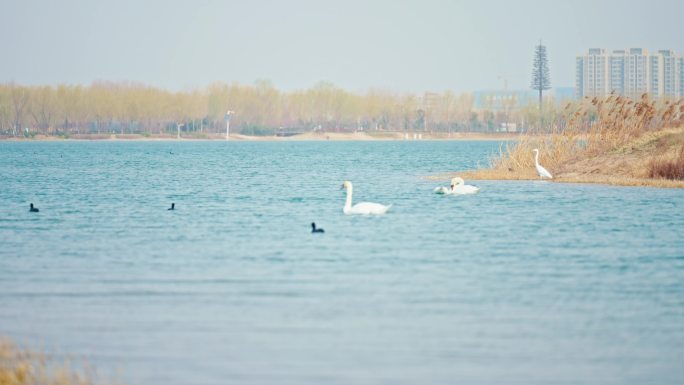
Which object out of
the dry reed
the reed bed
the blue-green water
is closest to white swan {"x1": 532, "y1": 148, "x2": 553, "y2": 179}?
the reed bed

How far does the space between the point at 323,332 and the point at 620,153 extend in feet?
94.1

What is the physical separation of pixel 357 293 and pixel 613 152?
26371 millimetres

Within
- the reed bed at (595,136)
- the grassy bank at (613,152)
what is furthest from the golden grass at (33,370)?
the reed bed at (595,136)

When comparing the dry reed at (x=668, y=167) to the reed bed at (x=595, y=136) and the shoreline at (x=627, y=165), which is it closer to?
the shoreline at (x=627, y=165)

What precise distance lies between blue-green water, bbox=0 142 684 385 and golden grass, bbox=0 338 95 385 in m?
0.42

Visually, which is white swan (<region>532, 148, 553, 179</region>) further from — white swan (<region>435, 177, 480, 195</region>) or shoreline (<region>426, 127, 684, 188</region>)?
white swan (<region>435, 177, 480, 195</region>)

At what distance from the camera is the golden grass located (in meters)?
9.79

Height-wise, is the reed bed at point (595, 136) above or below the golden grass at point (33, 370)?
above

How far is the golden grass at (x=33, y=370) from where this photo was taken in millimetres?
9789

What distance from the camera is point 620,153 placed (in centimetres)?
3950

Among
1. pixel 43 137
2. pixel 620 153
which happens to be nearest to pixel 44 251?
pixel 620 153

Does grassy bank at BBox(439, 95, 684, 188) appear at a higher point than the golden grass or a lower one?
higher

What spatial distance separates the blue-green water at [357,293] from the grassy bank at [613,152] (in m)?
6.23

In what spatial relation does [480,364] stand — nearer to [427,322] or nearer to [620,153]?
[427,322]
